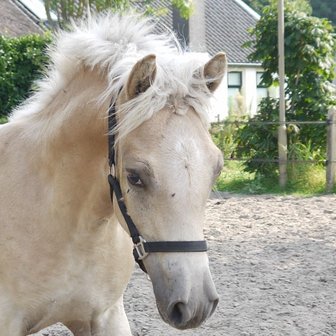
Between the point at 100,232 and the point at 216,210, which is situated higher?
the point at 100,232

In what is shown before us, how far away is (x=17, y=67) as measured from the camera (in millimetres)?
16125

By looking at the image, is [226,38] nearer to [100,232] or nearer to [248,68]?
[248,68]

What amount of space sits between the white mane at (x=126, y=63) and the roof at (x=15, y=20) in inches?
805

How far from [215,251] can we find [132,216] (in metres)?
4.25

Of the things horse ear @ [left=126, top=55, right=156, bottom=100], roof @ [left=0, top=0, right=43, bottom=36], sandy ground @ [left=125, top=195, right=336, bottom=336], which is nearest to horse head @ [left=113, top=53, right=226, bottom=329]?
horse ear @ [left=126, top=55, right=156, bottom=100]

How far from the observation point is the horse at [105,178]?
2396 millimetres

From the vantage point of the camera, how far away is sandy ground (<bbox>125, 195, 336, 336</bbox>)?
4.62 metres

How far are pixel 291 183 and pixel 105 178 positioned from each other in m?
8.43

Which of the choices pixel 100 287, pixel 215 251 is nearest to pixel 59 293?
pixel 100 287

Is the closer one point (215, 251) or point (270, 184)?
point (215, 251)

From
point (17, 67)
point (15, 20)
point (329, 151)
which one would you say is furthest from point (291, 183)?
point (15, 20)

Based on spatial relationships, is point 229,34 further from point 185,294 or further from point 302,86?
point 185,294

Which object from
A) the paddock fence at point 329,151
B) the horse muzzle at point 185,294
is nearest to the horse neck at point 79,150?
the horse muzzle at point 185,294

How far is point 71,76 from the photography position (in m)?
3.02
